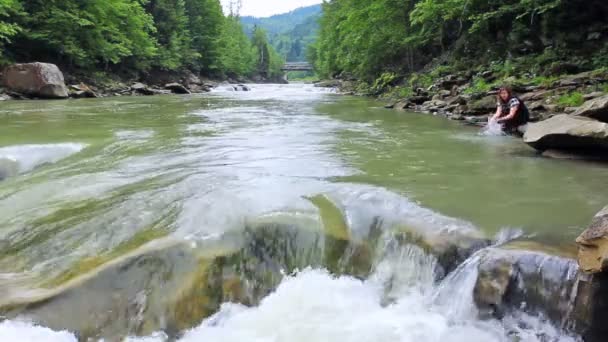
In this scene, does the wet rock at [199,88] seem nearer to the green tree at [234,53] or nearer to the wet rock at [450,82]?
the green tree at [234,53]

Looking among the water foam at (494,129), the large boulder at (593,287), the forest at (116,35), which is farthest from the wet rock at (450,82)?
the forest at (116,35)

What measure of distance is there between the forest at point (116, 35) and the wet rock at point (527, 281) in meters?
22.5

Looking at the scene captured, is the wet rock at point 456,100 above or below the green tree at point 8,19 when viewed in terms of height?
below

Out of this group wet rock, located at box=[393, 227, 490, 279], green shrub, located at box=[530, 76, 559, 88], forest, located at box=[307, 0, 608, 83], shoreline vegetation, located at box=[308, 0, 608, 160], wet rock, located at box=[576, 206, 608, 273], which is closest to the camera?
wet rock, located at box=[576, 206, 608, 273]

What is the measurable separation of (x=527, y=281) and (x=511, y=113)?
23.1ft

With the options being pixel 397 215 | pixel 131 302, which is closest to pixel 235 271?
pixel 131 302

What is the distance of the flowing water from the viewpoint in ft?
11.8

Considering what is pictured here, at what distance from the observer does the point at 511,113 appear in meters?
9.66

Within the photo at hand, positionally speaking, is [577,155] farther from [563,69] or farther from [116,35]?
[116,35]

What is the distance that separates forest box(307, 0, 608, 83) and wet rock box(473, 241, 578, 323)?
35.3 feet

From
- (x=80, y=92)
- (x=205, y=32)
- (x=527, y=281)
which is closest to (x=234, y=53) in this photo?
(x=205, y=32)

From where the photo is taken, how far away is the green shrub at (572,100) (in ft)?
31.1

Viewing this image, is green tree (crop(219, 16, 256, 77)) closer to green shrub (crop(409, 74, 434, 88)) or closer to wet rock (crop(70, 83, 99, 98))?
wet rock (crop(70, 83, 99, 98))

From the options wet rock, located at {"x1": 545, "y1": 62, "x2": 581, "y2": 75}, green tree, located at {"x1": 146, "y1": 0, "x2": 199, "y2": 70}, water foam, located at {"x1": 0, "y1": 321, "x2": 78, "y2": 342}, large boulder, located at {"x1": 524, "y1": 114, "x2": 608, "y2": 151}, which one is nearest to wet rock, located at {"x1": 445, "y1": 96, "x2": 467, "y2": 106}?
wet rock, located at {"x1": 545, "y1": 62, "x2": 581, "y2": 75}
